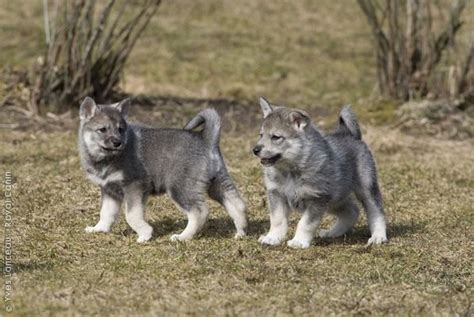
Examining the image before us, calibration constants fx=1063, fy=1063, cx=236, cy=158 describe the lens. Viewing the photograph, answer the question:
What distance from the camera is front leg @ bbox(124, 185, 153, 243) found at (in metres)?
8.23

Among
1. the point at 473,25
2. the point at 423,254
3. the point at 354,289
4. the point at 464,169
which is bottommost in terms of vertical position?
the point at 473,25

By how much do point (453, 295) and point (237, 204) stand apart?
2163mm

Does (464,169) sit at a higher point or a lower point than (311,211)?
lower

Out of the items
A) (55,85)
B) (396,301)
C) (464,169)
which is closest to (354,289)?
(396,301)

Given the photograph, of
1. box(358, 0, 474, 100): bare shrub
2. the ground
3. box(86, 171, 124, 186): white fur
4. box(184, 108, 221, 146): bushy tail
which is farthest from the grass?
box(358, 0, 474, 100): bare shrub

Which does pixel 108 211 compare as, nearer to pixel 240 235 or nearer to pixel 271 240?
pixel 240 235

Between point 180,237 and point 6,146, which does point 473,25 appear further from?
point 180,237


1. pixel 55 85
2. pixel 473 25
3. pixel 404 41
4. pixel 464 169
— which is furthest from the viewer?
pixel 473 25

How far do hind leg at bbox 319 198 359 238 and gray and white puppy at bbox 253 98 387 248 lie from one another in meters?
0.22

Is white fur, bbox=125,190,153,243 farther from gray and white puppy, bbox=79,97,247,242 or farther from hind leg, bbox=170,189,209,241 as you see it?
hind leg, bbox=170,189,209,241

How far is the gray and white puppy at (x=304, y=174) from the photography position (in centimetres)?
799

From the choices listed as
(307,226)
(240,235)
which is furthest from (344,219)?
(240,235)

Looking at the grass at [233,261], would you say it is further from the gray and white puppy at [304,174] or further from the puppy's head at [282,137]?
the puppy's head at [282,137]

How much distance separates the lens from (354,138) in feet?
28.2
